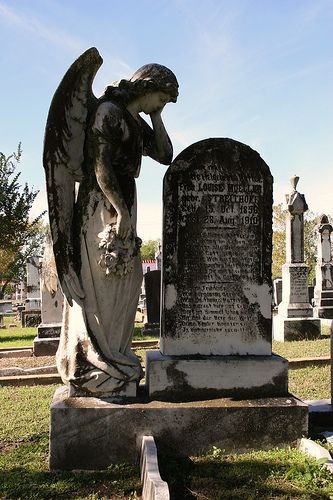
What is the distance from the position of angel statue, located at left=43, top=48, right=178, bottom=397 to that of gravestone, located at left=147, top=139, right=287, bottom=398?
0.37m

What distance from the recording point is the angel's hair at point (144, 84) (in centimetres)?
420

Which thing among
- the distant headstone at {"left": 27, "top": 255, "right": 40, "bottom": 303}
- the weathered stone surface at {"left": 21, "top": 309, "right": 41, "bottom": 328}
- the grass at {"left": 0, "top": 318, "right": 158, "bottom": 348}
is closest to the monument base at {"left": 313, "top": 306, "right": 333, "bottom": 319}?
the grass at {"left": 0, "top": 318, "right": 158, "bottom": 348}

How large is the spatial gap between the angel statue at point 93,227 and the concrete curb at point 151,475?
57 cm

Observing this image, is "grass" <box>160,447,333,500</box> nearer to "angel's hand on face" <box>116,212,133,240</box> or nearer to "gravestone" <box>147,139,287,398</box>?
"gravestone" <box>147,139,287,398</box>

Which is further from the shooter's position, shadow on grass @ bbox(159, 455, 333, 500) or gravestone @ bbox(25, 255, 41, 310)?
gravestone @ bbox(25, 255, 41, 310)

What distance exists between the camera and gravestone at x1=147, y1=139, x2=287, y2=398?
13.9 feet

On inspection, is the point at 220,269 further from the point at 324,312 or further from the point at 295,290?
the point at 324,312

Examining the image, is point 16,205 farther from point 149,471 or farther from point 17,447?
point 149,471

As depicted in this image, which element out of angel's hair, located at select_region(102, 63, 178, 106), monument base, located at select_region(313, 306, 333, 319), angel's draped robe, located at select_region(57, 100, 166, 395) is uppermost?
angel's hair, located at select_region(102, 63, 178, 106)

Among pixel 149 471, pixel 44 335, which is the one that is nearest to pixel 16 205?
pixel 44 335

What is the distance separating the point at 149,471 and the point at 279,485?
0.96 metres

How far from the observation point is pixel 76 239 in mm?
4113

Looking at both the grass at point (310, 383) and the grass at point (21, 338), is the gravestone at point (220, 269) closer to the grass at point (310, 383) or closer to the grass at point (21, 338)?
the grass at point (310, 383)

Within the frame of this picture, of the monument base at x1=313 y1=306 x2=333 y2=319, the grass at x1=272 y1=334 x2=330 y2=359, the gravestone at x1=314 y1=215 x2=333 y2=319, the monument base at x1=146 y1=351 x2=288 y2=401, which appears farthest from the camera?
the gravestone at x1=314 y1=215 x2=333 y2=319
